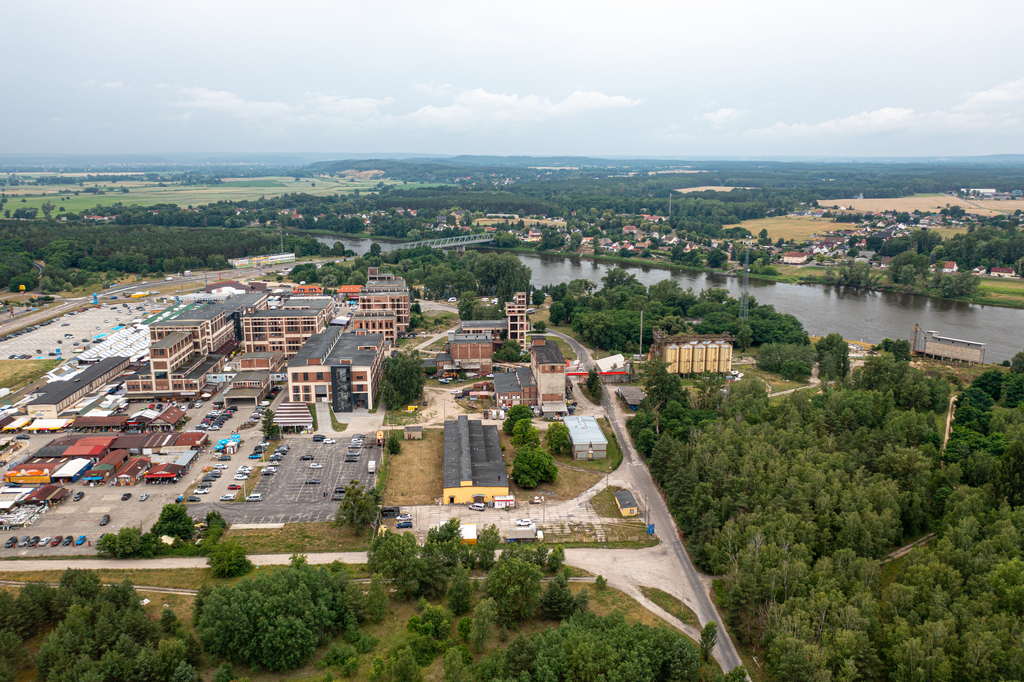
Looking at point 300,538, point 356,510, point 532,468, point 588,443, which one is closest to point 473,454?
point 532,468

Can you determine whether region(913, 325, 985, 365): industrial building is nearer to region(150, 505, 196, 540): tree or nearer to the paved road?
the paved road

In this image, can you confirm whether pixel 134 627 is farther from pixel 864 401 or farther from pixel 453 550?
pixel 864 401

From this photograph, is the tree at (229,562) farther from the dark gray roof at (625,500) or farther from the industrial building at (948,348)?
the industrial building at (948,348)

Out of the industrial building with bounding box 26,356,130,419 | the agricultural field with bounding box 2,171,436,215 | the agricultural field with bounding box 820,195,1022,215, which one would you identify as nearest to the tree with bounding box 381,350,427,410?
the industrial building with bounding box 26,356,130,419

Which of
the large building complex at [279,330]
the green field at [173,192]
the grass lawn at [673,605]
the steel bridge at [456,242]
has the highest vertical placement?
the green field at [173,192]

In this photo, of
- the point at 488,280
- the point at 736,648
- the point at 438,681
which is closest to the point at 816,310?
the point at 488,280

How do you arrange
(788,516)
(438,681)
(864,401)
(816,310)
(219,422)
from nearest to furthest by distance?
(438,681)
(788,516)
(864,401)
(219,422)
(816,310)

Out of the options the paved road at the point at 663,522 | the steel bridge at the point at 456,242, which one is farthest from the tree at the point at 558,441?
the steel bridge at the point at 456,242
